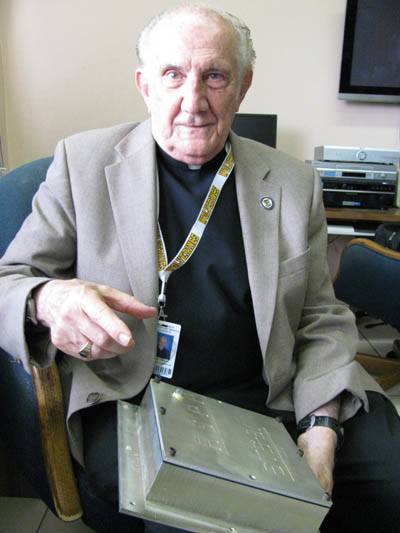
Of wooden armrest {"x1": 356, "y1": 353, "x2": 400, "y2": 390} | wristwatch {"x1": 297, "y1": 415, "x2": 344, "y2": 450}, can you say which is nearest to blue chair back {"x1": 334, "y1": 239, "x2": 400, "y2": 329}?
wooden armrest {"x1": 356, "y1": 353, "x2": 400, "y2": 390}

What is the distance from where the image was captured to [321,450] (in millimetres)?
893

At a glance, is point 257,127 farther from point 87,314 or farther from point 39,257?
point 87,314

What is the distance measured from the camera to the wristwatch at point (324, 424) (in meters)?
0.94

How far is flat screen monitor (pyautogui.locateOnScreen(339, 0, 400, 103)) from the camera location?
7.78ft

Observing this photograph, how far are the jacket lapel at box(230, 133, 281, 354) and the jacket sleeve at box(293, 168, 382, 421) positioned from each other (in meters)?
0.12

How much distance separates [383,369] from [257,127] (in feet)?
4.43

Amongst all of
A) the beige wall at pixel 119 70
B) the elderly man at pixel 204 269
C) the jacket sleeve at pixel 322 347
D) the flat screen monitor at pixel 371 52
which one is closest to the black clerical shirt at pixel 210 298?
the elderly man at pixel 204 269

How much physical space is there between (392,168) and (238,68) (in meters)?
1.52

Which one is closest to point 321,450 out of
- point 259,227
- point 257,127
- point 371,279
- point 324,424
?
point 324,424

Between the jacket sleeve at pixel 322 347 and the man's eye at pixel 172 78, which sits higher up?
the man's eye at pixel 172 78

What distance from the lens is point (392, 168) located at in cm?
230

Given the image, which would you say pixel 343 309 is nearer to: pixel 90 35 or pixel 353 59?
pixel 353 59

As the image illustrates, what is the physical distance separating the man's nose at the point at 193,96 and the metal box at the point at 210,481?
0.61 m

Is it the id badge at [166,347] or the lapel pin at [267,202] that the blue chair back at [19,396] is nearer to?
the id badge at [166,347]
